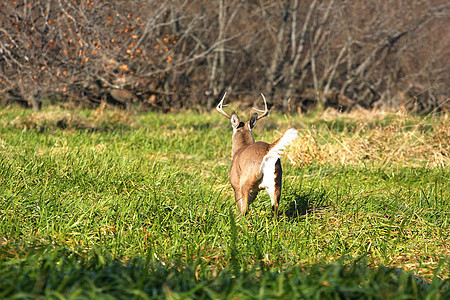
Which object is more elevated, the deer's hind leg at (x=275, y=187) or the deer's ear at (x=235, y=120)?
the deer's ear at (x=235, y=120)

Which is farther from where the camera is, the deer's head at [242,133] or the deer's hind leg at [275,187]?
the deer's head at [242,133]

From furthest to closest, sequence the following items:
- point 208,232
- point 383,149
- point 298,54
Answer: point 298,54 → point 383,149 → point 208,232

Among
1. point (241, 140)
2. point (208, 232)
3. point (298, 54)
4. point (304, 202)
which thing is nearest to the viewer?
point (208, 232)

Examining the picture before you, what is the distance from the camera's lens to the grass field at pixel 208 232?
2.30 m

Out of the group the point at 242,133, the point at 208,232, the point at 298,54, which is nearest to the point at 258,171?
the point at 208,232

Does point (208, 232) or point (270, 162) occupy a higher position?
point (270, 162)

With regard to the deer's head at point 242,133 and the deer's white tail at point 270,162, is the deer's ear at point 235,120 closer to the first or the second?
the deer's head at point 242,133

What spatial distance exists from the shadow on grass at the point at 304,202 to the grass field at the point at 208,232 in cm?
1

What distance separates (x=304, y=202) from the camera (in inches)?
192

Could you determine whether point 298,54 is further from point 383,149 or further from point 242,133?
point 242,133

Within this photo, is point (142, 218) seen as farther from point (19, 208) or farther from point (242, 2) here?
point (242, 2)

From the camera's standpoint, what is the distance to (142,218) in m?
3.92

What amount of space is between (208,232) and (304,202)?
1.44 meters

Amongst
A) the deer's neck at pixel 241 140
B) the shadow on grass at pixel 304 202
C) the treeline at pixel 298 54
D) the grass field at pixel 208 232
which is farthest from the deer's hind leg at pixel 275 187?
the treeline at pixel 298 54
